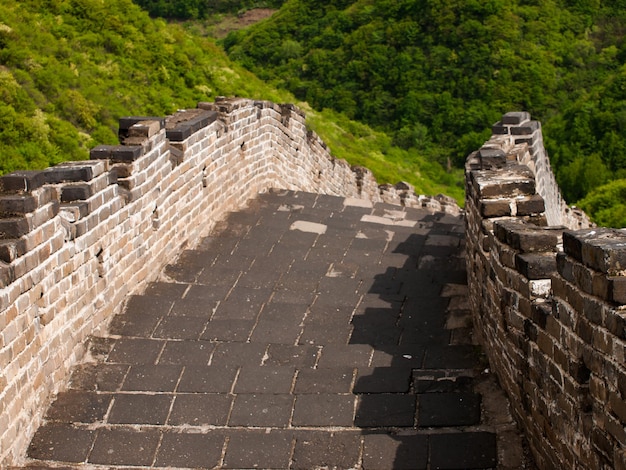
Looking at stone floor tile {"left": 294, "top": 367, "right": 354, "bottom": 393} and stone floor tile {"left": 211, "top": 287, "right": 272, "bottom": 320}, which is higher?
stone floor tile {"left": 294, "top": 367, "right": 354, "bottom": 393}

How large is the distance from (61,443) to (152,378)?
89 cm

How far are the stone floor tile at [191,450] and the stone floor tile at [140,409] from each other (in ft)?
0.75

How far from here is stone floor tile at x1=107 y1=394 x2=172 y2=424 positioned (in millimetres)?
6664

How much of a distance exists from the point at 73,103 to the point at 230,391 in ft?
32.5

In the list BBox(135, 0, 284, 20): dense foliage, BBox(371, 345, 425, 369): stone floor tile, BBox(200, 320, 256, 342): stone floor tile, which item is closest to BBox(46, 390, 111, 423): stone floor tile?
BBox(200, 320, 256, 342): stone floor tile

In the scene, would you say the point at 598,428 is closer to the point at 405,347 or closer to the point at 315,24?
the point at 405,347

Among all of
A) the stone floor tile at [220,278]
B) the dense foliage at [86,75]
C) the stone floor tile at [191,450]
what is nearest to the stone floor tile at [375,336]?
the stone floor tile at [220,278]

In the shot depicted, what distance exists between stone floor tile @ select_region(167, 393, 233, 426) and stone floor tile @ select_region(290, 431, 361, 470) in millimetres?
577

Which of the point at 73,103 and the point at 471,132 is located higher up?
the point at 73,103

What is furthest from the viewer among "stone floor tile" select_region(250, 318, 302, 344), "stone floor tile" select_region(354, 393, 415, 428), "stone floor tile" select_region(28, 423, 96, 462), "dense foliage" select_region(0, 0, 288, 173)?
"dense foliage" select_region(0, 0, 288, 173)

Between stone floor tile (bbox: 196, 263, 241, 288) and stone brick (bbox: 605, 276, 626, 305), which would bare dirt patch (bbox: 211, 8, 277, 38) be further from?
stone brick (bbox: 605, 276, 626, 305)

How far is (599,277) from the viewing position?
4.54 meters

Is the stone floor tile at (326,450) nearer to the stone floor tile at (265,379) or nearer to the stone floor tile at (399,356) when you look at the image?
the stone floor tile at (265,379)

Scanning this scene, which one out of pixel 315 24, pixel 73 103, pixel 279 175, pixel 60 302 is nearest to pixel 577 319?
pixel 60 302
